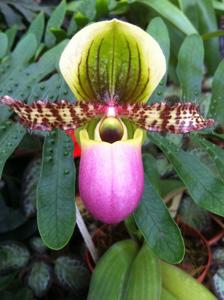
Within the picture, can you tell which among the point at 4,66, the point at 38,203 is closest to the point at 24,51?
the point at 4,66

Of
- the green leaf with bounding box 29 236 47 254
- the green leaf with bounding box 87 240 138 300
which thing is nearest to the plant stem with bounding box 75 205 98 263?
the green leaf with bounding box 87 240 138 300

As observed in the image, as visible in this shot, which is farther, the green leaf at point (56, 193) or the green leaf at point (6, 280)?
the green leaf at point (6, 280)

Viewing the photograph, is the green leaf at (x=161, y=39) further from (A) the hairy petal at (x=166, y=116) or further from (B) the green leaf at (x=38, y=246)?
(B) the green leaf at (x=38, y=246)

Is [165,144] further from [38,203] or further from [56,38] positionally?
[56,38]

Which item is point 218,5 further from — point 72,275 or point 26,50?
point 72,275

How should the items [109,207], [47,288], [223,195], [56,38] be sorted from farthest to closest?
[56,38] < [47,288] < [223,195] < [109,207]

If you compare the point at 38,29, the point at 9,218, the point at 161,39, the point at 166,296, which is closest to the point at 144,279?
the point at 166,296

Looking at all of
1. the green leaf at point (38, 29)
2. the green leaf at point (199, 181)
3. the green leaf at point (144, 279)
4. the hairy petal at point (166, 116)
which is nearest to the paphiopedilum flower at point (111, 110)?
the hairy petal at point (166, 116)
